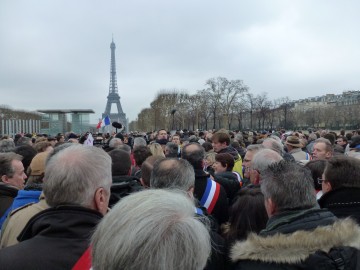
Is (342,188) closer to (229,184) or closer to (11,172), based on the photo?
(229,184)

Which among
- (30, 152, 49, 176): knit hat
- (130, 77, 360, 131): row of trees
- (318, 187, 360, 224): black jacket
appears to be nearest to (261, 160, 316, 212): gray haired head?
(318, 187, 360, 224): black jacket

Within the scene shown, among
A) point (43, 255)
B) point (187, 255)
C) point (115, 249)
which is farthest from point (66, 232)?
point (187, 255)

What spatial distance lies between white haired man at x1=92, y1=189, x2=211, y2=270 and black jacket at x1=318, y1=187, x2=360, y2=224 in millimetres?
1968

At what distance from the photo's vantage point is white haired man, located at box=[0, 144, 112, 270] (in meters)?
1.90

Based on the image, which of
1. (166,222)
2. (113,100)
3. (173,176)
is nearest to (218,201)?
(173,176)

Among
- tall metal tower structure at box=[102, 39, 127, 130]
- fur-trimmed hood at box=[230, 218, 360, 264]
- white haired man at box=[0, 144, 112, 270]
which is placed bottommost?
fur-trimmed hood at box=[230, 218, 360, 264]

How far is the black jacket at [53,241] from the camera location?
1.88 metres

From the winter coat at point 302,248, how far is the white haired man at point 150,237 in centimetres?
71

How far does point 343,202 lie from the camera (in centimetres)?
309

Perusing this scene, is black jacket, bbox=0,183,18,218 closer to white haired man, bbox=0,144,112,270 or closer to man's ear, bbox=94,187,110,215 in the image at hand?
white haired man, bbox=0,144,112,270

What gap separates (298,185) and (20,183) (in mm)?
3359

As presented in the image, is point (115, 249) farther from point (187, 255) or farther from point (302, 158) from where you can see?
point (302, 158)

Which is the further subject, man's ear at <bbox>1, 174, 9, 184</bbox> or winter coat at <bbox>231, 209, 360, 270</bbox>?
man's ear at <bbox>1, 174, 9, 184</bbox>

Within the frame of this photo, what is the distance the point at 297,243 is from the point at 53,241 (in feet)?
4.39
